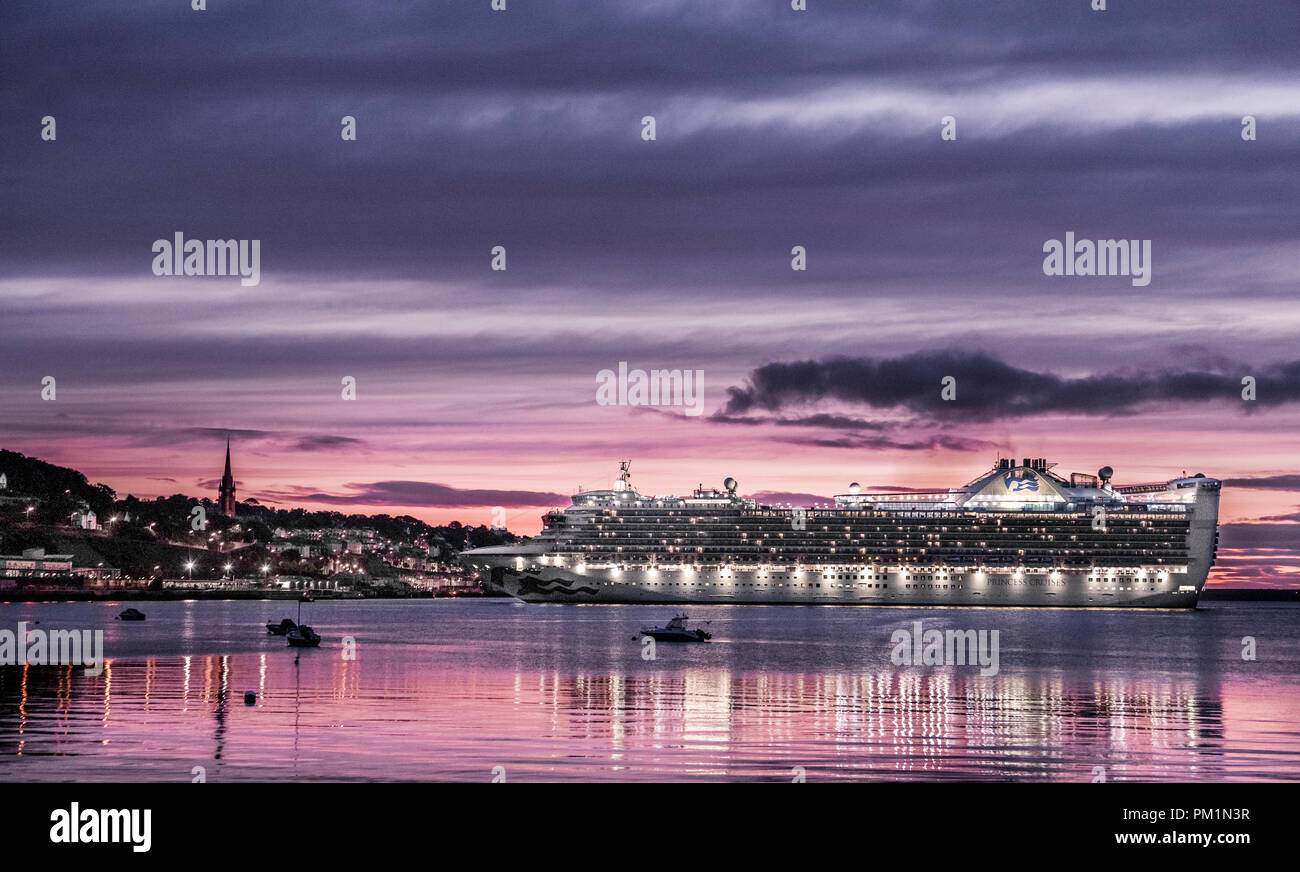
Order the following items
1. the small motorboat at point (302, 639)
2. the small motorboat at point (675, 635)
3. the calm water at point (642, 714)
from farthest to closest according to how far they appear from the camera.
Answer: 1. the small motorboat at point (675, 635)
2. the small motorboat at point (302, 639)
3. the calm water at point (642, 714)

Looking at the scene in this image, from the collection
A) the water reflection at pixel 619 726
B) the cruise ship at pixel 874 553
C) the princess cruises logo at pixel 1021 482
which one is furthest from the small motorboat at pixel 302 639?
the princess cruises logo at pixel 1021 482

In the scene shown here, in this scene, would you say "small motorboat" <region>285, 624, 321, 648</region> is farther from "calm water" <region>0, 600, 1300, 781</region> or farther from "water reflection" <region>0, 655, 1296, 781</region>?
"water reflection" <region>0, 655, 1296, 781</region>

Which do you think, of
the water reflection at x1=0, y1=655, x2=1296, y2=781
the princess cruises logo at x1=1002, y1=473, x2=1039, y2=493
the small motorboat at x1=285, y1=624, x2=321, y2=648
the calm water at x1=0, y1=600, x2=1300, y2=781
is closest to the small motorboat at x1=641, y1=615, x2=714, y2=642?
the calm water at x1=0, y1=600, x2=1300, y2=781

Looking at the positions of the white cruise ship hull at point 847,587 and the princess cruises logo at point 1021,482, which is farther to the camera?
the princess cruises logo at point 1021,482

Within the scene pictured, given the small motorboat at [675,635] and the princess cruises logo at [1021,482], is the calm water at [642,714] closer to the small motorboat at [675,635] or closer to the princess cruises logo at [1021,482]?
the small motorboat at [675,635]

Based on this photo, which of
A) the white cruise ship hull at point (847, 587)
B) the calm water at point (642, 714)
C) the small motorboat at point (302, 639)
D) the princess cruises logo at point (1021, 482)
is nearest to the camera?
the calm water at point (642, 714)

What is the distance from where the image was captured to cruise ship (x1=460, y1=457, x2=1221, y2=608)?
15950cm

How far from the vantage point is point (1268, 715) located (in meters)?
50.1

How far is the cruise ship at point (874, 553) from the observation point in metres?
160

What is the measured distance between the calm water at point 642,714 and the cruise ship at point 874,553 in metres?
68.5
